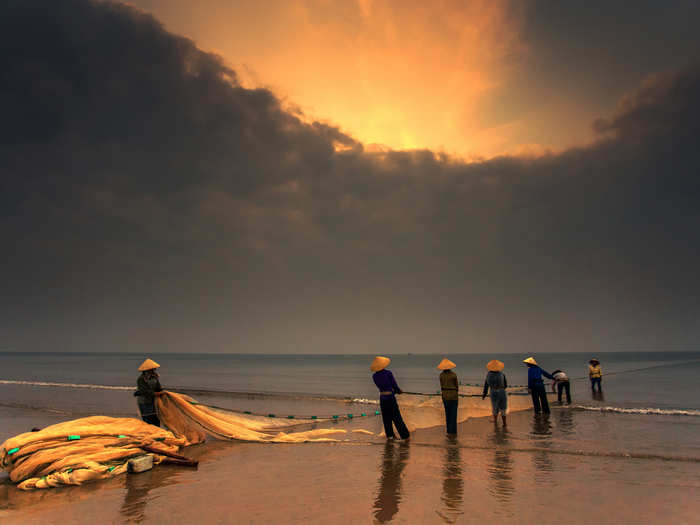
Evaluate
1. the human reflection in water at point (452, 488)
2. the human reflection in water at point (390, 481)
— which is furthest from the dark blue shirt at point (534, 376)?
the human reflection in water at point (390, 481)

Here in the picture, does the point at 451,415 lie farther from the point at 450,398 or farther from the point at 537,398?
the point at 537,398

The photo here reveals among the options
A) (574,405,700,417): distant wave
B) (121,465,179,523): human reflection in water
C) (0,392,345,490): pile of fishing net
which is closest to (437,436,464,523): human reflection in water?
(0,392,345,490): pile of fishing net

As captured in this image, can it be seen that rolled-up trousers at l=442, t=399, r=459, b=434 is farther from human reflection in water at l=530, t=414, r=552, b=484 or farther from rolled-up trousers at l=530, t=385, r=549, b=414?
rolled-up trousers at l=530, t=385, r=549, b=414

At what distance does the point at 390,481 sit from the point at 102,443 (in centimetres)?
589

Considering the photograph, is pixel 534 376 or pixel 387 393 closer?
pixel 387 393

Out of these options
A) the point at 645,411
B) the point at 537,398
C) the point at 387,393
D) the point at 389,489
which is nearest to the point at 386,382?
the point at 387,393

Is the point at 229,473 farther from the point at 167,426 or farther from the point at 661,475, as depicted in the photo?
the point at 661,475

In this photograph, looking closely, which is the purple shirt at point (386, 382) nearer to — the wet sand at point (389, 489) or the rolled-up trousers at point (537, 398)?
the wet sand at point (389, 489)

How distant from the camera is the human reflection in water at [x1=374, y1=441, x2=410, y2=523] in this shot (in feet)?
19.9

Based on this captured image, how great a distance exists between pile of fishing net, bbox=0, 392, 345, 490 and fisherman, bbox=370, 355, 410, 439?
6.16 ft

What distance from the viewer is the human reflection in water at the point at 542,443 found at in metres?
8.00

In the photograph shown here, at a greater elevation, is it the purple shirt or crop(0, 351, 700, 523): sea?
the purple shirt

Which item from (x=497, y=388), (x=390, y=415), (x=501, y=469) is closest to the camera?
(x=501, y=469)

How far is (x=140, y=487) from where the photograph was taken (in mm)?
7492
